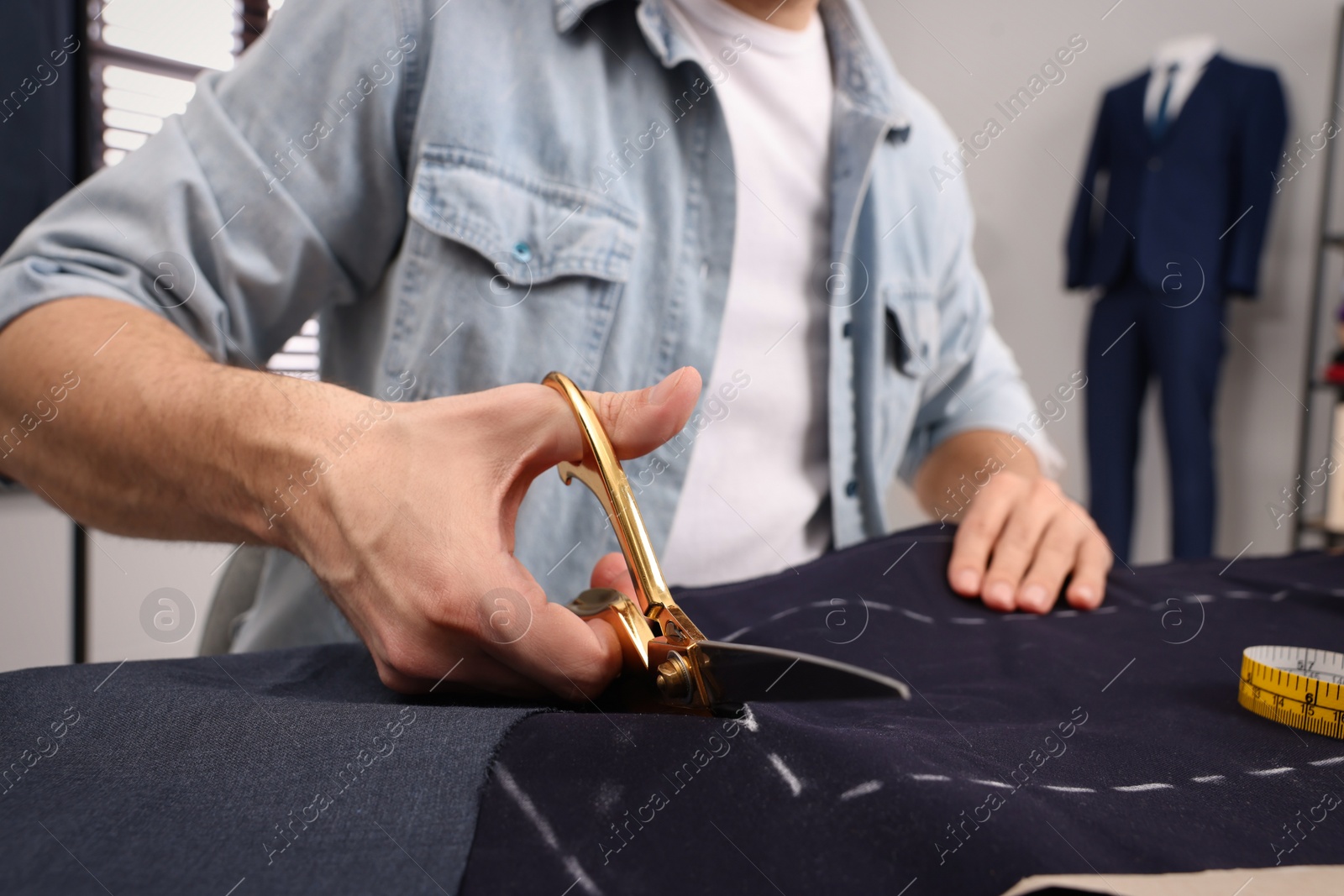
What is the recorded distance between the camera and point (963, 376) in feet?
4.17

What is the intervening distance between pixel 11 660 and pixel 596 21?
1629mm

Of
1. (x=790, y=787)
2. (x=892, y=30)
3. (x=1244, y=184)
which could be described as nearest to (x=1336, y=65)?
(x=1244, y=184)

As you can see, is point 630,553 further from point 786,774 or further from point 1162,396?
point 1162,396

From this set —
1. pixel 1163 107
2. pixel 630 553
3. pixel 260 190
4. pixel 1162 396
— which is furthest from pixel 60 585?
pixel 1163 107

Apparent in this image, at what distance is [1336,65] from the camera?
7.74 feet

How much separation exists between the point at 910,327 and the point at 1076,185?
8.40 feet

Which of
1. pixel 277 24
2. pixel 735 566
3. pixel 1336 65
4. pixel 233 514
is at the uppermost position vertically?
pixel 1336 65

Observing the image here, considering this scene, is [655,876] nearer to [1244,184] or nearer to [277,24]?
[277,24]

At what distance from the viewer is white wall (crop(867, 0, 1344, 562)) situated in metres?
2.75

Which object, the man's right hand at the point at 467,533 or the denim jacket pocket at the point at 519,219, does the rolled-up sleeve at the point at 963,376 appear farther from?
the man's right hand at the point at 467,533

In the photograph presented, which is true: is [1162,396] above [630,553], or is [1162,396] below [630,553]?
below

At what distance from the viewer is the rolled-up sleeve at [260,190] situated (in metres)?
0.74

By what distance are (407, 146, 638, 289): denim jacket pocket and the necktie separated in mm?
2458

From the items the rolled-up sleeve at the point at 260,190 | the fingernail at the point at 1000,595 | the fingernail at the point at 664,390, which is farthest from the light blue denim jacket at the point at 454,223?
the fingernail at the point at 664,390
